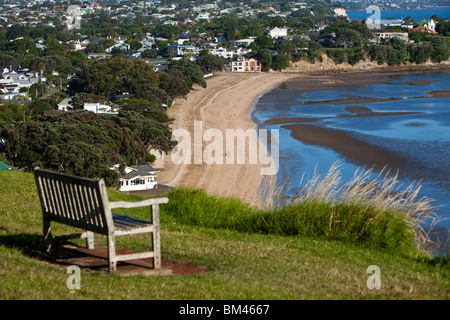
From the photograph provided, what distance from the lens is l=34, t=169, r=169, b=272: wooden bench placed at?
5406 mm

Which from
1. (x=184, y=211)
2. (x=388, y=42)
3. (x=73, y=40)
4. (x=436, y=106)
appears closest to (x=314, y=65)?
(x=388, y=42)

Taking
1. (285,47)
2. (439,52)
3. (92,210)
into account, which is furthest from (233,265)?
(439,52)

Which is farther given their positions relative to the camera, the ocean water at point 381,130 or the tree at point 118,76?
the tree at point 118,76

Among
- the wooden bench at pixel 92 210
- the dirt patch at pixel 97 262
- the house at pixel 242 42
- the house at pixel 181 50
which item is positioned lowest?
the house at pixel 181 50

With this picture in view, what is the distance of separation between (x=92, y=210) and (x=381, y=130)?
30.4 metres

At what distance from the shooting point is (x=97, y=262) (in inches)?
229

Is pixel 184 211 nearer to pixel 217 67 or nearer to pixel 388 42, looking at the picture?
pixel 217 67

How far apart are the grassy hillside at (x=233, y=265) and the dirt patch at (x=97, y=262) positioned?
0.15m

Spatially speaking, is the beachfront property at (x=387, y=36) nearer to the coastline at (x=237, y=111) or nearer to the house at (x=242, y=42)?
the coastline at (x=237, y=111)

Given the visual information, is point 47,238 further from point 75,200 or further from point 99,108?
point 99,108

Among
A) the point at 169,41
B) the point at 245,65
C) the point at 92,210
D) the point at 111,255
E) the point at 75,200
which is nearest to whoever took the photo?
the point at 111,255

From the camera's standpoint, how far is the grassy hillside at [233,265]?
4809 mm

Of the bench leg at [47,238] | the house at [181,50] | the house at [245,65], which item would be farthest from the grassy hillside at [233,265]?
the house at [181,50]

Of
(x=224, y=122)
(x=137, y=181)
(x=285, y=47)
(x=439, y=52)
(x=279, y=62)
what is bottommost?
(x=279, y=62)
